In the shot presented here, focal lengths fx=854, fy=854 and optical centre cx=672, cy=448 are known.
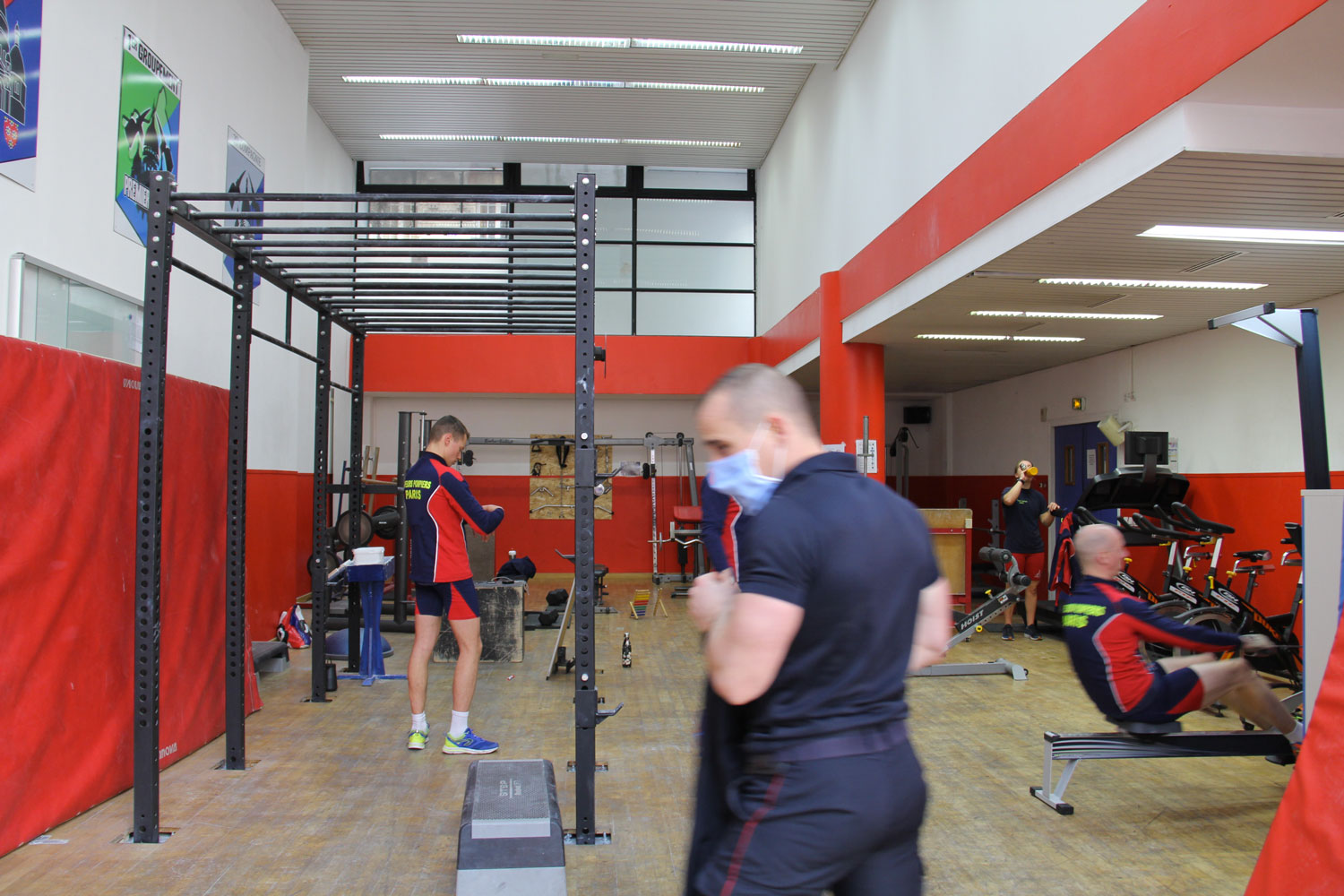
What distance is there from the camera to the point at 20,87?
13.9 feet

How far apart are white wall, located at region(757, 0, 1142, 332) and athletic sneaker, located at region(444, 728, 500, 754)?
4.68 metres

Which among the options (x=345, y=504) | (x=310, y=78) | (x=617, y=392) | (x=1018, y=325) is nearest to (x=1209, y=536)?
(x=1018, y=325)

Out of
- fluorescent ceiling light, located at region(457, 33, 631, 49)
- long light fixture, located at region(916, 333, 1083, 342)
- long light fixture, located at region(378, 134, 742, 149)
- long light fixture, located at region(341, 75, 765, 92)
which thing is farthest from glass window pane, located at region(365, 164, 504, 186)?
long light fixture, located at region(916, 333, 1083, 342)

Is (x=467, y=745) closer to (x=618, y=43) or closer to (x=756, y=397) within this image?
(x=756, y=397)

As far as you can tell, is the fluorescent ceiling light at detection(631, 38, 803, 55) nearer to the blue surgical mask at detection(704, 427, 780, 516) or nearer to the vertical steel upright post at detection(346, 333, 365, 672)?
the vertical steel upright post at detection(346, 333, 365, 672)

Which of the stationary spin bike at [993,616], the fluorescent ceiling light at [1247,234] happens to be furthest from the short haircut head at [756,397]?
the fluorescent ceiling light at [1247,234]

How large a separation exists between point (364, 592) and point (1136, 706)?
4.77m

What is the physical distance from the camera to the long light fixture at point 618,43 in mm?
9102

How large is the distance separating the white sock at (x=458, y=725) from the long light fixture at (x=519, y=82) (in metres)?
8.27

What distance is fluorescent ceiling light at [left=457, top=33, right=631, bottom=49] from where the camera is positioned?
9086 mm

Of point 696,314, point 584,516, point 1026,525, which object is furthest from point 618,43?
point 584,516

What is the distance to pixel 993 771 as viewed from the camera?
4.11m

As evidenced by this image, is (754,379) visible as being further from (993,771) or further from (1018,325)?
(1018,325)

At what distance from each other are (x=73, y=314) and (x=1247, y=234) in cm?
655
